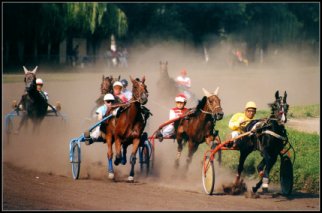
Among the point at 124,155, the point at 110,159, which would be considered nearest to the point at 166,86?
the point at 124,155

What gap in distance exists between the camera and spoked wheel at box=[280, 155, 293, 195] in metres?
16.3

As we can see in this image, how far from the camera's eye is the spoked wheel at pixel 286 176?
641 inches

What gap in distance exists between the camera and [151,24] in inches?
2498

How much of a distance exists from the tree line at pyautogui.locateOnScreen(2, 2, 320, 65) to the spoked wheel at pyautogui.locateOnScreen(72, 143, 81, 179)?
29.3m

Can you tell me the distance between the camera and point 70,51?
188 ft

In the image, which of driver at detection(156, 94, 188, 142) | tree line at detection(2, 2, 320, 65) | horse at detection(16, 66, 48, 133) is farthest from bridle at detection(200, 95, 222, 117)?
tree line at detection(2, 2, 320, 65)

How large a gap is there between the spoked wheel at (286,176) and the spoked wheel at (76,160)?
13.3ft

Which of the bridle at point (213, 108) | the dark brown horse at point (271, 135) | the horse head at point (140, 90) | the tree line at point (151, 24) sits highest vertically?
the tree line at point (151, 24)

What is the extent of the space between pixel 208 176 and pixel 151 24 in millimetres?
47651

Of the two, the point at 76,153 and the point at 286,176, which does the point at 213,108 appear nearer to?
the point at 286,176

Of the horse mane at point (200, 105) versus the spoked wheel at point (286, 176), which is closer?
the spoked wheel at point (286, 176)

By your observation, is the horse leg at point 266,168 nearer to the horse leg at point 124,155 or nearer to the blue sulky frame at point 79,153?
the blue sulky frame at point 79,153

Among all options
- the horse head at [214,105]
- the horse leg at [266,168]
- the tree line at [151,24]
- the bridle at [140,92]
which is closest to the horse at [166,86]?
the horse head at [214,105]

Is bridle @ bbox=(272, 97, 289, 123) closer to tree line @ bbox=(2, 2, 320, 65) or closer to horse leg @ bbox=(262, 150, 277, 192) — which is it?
horse leg @ bbox=(262, 150, 277, 192)
